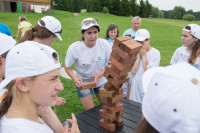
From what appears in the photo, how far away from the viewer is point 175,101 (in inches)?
34.7

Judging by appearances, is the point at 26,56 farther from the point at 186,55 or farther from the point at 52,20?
the point at 186,55

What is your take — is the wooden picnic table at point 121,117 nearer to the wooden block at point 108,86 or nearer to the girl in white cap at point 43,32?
the wooden block at point 108,86

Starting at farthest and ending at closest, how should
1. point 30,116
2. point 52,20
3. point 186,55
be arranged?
point 186,55 → point 52,20 → point 30,116

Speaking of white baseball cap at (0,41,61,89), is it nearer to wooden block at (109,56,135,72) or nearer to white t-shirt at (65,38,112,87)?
wooden block at (109,56,135,72)

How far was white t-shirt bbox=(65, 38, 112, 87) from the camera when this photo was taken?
9.92ft

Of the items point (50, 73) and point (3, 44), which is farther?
point (3, 44)

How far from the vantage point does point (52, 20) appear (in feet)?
8.77

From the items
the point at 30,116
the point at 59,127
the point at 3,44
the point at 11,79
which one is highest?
the point at 3,44

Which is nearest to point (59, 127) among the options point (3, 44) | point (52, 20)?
point (3, 44)

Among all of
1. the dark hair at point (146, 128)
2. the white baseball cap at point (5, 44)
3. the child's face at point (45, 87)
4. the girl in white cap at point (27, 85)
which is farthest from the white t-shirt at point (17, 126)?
the white baseball cap at point (5, 44)

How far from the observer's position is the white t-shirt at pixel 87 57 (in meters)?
3.02

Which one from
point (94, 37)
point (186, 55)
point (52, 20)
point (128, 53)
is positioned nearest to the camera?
point (128, 53)

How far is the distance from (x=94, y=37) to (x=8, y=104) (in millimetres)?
1980

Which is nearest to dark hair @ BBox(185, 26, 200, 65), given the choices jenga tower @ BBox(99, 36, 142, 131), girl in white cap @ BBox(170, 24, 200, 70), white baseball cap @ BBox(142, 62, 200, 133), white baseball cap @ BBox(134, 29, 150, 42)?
girl in white cap @ BBox(170, 24, 200, 70)
